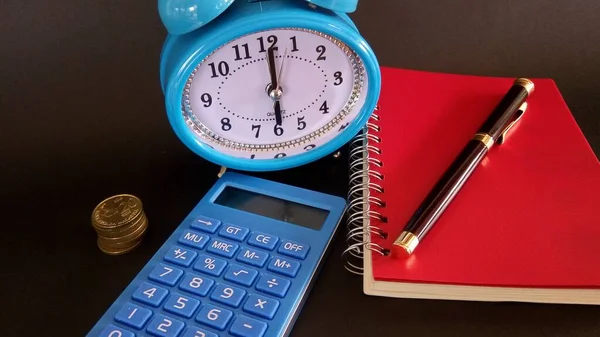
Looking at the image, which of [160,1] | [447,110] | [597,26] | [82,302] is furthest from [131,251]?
[597,26]

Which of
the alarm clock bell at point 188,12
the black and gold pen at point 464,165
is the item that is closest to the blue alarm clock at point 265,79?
the alarm clock bell at point 188,12

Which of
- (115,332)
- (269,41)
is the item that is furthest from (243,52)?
(115,332)

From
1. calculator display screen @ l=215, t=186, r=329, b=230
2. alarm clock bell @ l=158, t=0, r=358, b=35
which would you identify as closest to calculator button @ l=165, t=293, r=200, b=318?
calculator display screen @ l=215, t=186, r=329, b=230

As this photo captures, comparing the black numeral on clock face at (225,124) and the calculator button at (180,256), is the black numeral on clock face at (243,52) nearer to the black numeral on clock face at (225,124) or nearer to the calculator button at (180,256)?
the black numeral on clock face at (225,124)

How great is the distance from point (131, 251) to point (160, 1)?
22 centimetres

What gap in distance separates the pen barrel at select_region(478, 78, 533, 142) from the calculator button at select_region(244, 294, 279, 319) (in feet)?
0.94

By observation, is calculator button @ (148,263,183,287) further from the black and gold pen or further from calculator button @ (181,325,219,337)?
the black and gold pen

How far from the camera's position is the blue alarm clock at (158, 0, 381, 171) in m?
0.48

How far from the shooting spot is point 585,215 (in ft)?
1.68

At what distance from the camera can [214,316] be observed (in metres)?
0.45

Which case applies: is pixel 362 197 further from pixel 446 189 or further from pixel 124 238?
pixel 124 238

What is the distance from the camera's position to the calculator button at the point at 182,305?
45cm

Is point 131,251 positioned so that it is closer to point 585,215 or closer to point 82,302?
point 82,302

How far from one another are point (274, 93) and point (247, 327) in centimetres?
22
